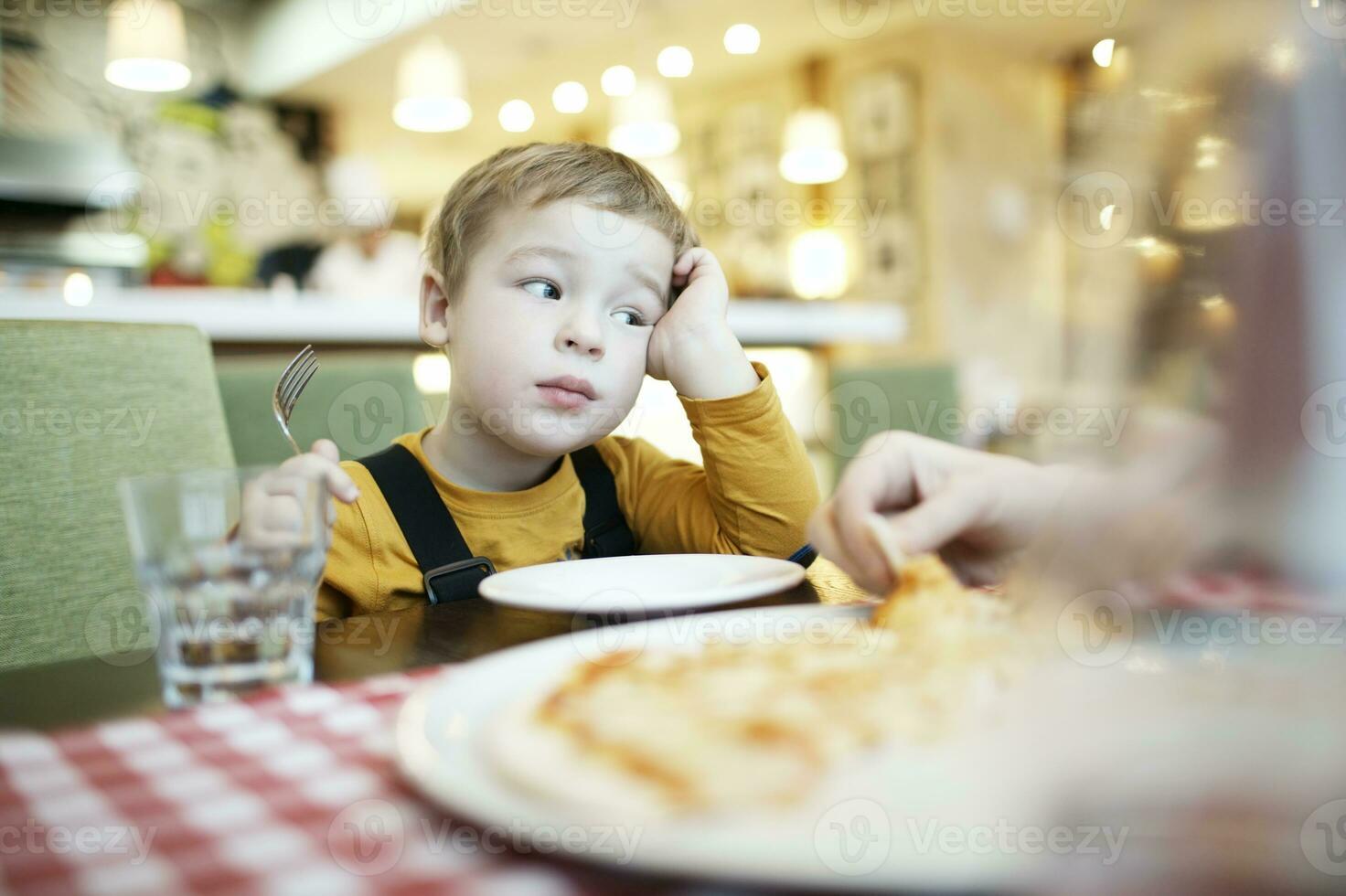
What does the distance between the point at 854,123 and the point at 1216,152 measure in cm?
591

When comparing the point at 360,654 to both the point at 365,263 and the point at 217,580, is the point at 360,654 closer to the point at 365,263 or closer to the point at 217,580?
the point at 217,580

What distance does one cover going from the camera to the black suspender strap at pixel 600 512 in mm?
1110

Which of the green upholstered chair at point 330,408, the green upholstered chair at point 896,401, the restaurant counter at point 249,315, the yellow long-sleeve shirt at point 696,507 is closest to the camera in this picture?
the yellow long-sleeve shirt at point 696,507

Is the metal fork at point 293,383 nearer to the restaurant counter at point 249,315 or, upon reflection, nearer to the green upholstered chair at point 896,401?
the restaurant counter at point 249,315

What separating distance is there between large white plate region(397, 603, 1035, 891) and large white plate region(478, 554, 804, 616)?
21 cm

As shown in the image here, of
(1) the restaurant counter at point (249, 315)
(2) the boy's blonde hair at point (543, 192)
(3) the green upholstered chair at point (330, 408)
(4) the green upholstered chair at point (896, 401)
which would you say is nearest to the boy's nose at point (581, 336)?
(2) the boy's blonde hair at point (543, 192)

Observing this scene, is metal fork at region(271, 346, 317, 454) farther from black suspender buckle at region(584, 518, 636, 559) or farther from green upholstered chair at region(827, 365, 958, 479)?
green upholstered chair at region(827, 365, 958, 479)

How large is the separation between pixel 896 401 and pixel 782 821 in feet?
6.92

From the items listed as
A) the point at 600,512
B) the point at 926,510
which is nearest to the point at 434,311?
the point at 600,512

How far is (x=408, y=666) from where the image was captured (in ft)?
1.76

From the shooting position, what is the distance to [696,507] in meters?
1.16

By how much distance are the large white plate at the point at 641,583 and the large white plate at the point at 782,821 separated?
0.21 metres

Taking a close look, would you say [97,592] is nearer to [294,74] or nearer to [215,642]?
[215,642]

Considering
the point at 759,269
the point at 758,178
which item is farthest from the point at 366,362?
the point at 758,178
